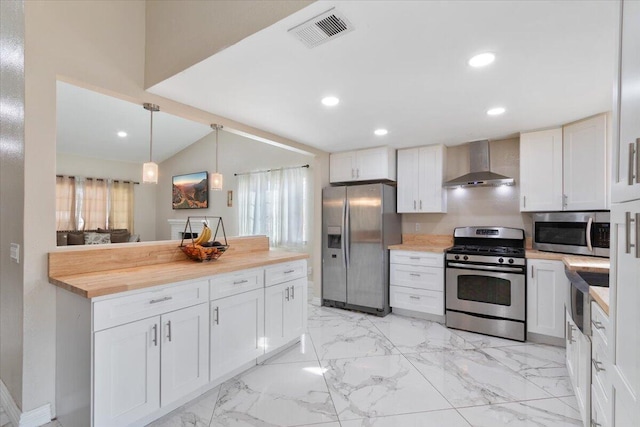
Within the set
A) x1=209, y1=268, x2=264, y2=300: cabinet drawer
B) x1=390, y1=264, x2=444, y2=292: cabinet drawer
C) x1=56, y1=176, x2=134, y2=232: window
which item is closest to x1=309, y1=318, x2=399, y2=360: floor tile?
x1=390, y1=264, x2=444, y2=292: cabinet drawer

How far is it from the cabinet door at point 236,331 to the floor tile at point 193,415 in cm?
15

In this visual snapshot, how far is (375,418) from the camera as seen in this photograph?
1.92 metres

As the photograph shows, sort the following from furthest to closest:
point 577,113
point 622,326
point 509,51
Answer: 1. point 577,113
2. point 509,51
3. point 622,326

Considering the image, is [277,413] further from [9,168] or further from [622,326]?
[9,168]

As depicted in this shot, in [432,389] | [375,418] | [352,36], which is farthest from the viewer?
[432,389]

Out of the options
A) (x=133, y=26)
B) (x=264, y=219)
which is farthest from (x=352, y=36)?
(x=264, y=219)

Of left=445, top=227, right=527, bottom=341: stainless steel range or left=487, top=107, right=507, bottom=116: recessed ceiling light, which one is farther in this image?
left=445, top=227, right=527, bottom=341: stainless steel range

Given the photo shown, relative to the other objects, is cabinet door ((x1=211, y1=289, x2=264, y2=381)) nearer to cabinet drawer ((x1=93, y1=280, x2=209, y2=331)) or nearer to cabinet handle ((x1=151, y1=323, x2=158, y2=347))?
cabinet drawer ((x1=93, y1=280, x2=209, y2=331))

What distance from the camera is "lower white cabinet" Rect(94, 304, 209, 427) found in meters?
1.59

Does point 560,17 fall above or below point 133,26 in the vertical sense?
below

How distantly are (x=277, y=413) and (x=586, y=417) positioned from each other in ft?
5.91

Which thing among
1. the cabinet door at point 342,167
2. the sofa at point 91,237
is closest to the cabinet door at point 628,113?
the cabinet door at point 342,167

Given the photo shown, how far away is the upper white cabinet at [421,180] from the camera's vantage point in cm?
393

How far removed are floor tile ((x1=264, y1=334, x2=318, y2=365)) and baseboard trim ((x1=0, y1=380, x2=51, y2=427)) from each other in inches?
57.6
